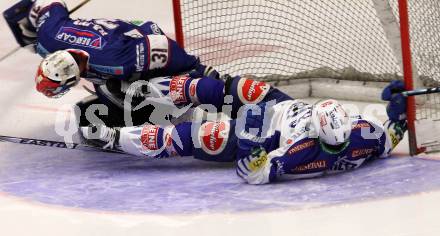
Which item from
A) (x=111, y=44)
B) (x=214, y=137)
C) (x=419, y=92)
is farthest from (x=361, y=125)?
(x=111, y=44)

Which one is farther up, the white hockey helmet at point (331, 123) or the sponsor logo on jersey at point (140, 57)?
the sponsor logo on jersey at point (140, 57)

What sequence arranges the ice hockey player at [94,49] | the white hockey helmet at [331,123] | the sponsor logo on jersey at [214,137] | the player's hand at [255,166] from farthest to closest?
the ice hockey player at [94,49]
the sponsor logo on jersey at [214,137]
the player's hand at [255,166]
the white hockey helmet at [331,123]

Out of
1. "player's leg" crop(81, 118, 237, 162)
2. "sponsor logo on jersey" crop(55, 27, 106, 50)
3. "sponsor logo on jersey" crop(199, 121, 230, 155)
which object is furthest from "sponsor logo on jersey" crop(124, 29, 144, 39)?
"sponsor logo on jersey" crop(199, 121, 230, 155)

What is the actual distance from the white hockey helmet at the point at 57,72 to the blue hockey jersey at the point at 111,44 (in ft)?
0.36

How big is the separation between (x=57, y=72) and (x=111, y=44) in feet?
0.79

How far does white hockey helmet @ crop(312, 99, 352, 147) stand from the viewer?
9.44 ft

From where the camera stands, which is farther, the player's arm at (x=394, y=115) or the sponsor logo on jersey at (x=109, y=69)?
the sponsor logo on jersey at (x=109, y=69)

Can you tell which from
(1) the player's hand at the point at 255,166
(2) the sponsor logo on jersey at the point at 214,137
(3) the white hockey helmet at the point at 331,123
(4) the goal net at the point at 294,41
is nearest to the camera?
(3) the white hockey helmet at the point at 331,123

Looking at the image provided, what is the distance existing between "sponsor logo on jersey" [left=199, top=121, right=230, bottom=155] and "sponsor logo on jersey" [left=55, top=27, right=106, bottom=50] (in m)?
0.52

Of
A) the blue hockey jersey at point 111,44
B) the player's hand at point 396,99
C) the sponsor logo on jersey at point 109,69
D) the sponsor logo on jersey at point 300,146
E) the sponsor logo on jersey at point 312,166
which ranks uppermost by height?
the blue hockey jersey at point 111,44

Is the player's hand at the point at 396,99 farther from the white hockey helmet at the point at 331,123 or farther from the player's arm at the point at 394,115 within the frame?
the white hockey helmet at the point at 331,123

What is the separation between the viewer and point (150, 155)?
3209mm

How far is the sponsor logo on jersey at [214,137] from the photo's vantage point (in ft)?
10.2

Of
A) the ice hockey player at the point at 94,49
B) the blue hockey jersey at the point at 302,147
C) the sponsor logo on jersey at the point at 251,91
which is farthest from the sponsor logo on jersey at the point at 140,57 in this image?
the blue hockey jersey at the point at 302,147
